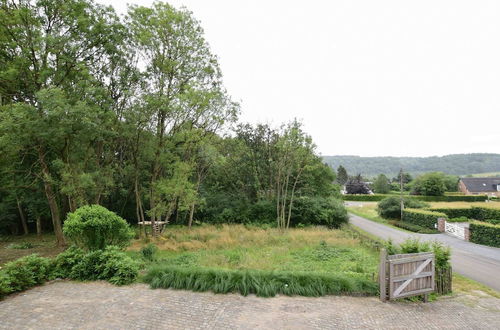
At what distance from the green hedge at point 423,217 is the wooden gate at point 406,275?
67.7ft

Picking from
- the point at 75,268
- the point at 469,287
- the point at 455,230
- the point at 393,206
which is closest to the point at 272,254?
the point at 469,287

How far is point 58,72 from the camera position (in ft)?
42.1

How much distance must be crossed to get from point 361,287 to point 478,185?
77.2 m

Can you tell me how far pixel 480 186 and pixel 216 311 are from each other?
80.6m

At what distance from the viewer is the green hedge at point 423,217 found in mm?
25316

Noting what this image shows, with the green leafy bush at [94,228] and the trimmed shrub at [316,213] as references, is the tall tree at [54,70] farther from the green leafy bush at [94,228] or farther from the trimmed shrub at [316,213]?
the trimmed shrub at [316,213]

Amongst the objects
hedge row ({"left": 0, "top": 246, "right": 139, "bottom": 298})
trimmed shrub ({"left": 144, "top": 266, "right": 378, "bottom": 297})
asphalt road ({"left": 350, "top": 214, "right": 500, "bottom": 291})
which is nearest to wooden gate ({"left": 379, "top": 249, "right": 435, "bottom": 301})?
trimmed shrub ({"left": 144, "top": 266, "right": 378, "bottom": 297})

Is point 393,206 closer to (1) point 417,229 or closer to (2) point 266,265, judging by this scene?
(1) point 417,229

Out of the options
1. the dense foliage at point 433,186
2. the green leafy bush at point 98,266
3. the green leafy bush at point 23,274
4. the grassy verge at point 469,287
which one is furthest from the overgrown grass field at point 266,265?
the dense foliage at point 433,186

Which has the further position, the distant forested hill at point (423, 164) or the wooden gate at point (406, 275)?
the distant forested hill at point (423, 164)

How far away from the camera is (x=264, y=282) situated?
7773 mm

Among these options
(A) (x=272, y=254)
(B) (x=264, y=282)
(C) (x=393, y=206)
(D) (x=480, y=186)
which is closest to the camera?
(B) (x=264, y=282)

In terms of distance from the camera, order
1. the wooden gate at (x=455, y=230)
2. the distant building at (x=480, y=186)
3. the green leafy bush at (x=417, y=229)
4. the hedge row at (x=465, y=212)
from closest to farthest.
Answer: the wooden gate at (x=455, y=230), the green leafy bush at (x=417, y=229), the hedge row at (x=465, y=212), the distant building at (x=480, y=186)

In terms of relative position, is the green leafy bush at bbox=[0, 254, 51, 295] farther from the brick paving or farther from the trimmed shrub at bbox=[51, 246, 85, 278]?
the brick paving
